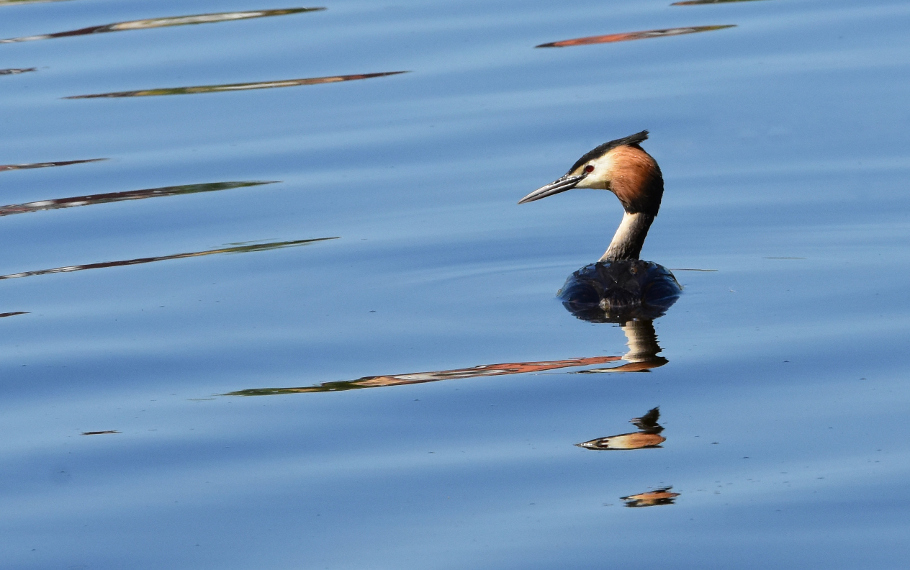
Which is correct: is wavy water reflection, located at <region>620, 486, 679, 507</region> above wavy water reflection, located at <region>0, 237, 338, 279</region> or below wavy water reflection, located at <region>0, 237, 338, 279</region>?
below

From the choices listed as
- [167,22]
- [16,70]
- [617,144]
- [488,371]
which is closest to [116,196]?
[617,144]

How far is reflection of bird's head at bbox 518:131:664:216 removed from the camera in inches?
304

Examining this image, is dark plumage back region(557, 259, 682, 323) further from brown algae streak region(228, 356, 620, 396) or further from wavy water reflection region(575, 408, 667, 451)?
wavy water reflection region(575, 408, 667, 451)

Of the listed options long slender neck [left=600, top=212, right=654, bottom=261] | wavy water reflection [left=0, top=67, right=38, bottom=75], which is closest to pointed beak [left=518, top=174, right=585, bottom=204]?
long slender neck [left=600, top=212, right=654, bottom=261]

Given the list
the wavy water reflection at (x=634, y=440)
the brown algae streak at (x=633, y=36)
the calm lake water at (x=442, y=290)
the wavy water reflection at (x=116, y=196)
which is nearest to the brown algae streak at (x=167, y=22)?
the calm lake water at (x=442, y=290)

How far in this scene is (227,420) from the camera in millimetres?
5711

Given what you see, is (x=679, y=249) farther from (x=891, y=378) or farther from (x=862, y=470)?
(x=862, y=470)

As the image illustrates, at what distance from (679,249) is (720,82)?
128 inches

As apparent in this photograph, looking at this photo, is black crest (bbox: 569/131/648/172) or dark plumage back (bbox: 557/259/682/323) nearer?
dark plumage back (bbox: 557/259/682/323)

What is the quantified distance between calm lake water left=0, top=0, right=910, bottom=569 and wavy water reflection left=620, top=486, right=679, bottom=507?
3cm

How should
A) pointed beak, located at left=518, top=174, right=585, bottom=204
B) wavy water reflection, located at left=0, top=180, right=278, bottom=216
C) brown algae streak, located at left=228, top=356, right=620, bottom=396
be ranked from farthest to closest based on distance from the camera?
1. wavy water reflection, located at left=0, top=180, right=278, bottom=216
2. pointed beak, located at left=518, top=174, right=585, bottom=204
3. brown algae streak, located at left=228, top=356, right=620, bottom=396

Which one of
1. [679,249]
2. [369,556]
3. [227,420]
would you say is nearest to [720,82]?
[679,249]

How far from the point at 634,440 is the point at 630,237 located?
2.64 meters

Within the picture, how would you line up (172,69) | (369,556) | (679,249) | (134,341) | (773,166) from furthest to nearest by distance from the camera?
(172,69) < (773,166) < (679,249) < (134,341) < (369,556)
